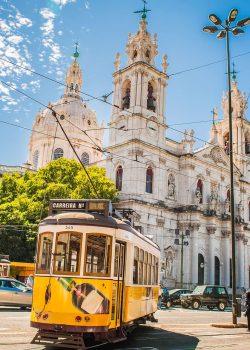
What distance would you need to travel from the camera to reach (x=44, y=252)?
862cm

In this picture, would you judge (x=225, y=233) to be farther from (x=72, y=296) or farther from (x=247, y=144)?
(x=72, y=296)

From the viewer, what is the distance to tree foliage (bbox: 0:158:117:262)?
30734 mm

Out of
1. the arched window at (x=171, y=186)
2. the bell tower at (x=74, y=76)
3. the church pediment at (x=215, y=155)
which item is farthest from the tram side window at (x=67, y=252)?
the bell tower at (x=74, y=76)

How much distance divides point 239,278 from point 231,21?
34.5m

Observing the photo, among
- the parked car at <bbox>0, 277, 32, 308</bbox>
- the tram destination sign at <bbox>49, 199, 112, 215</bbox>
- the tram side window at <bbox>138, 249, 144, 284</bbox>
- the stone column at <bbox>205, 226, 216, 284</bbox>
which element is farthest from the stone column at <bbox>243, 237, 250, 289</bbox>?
the tram destination sign at <bbox>49, 199, 112, 215</bbox>

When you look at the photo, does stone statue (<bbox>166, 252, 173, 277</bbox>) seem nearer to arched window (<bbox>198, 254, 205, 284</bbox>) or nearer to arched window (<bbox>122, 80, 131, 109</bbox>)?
arched window (<bbox>198, 254, 205, 284</bbox>)

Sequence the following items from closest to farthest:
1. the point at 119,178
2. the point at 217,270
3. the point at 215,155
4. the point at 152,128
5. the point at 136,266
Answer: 1. the point at 136,266
2. the point at 119,178
3. the point at 152,128
4. the point at 217,270
5. the point at 215,155

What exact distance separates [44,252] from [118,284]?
1.71 m

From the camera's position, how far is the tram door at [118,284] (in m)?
8.52

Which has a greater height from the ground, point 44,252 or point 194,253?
point 194,253

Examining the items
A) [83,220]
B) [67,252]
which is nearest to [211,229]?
[83,220]

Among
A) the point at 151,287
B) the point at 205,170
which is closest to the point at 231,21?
the point at 151,287

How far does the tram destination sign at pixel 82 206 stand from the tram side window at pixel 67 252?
84 centimetres

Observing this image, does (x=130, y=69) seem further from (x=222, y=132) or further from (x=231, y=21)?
(x=231, y=21)
